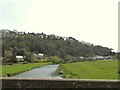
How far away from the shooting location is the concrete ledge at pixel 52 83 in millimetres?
9672

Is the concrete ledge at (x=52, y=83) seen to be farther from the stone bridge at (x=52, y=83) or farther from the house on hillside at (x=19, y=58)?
the house on hillside at (x=19, y=58)

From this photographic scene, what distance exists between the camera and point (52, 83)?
9.73 metres

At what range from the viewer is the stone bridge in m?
9.67

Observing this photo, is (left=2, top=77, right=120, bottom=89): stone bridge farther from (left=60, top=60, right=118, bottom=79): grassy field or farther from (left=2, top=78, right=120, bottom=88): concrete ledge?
(left=60, top=60, right=118, bottom=79): grassy field

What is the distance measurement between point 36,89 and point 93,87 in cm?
192

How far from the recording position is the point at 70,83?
32.1ft

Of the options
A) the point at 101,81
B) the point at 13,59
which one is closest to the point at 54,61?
the point at 13,59

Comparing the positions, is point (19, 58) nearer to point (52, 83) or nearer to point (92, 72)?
point (92, 72)

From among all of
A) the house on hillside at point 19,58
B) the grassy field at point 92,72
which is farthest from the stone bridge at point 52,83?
the house on hillside at point 19,58

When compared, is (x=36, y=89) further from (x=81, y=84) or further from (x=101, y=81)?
(x=101, y=81)

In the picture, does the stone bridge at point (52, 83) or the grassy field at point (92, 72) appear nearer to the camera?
the stone bridge at point (52, 83)

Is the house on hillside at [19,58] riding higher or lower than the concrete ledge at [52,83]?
lower

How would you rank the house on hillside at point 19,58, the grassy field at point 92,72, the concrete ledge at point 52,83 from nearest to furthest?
1. the concrete ledge at point 52,83
2. the grassy field at point 92,72
3. the house on hillside at point 19,58

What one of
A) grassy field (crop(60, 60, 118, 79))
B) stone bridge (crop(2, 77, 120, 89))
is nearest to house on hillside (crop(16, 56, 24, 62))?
grassy field (crop(60, 60, 118, 79))
